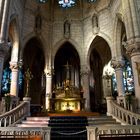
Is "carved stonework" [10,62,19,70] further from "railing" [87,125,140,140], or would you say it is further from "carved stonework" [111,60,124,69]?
Answer: "railing" [87,125,140,140]

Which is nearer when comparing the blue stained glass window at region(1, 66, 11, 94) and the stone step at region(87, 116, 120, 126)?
the stone step at region(87, 116, 120, 126)

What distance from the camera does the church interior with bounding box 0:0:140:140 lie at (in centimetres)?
1075

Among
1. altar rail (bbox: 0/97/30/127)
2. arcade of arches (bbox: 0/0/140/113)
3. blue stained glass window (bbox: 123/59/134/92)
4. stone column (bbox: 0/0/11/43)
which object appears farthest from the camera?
blue stained glass window (bbox: 123/59/134/92)

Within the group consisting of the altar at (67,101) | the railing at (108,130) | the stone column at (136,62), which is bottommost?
the railing at (108,130)

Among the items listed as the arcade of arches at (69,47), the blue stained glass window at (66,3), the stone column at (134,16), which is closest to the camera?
the stone column at (134,16)

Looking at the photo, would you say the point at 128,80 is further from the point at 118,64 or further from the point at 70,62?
the point at 70,62

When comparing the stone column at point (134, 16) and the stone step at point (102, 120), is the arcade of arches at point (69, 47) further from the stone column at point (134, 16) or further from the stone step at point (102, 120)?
the stone step at point (102, 120)

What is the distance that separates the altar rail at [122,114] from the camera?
9945 mm

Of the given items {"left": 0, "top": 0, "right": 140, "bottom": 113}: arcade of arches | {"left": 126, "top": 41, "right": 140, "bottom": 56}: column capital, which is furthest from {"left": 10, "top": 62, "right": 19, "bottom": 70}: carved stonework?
{"left": 126, "top": 41, "right": 140, "bottom": 56}: column capital

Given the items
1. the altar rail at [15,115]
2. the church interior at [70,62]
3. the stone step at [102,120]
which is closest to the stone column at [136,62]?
the church interior at [70,62]

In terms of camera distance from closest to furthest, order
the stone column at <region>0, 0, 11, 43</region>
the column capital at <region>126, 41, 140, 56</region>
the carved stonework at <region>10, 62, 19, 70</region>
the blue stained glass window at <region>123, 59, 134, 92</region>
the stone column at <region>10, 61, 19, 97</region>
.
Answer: the column capital at <region>126, 41, 140, 56</region>, the stone column at <region>0, 0, 11, 43</region>, the stone column at <region>10, 61, 19, 97</region>, the carved stonework at <region>10, 62, 19, 70</region>, the blue stained glass window at <region>123, 59, 134, 92</region>

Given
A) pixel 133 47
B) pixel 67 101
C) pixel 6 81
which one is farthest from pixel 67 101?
pixel 133 47

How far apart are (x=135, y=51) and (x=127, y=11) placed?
3.32 meters

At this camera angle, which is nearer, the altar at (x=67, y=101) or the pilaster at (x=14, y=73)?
the pilaster at (x=14, y=73)
